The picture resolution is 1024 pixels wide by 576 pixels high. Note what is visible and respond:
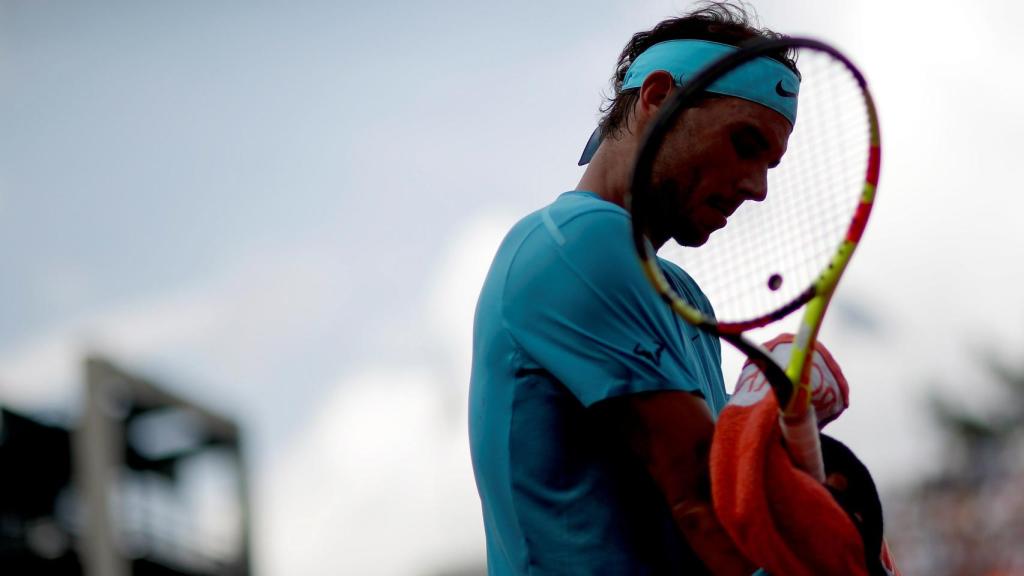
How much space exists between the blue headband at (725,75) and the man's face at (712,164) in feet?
0.06

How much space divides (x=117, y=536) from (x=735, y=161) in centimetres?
887

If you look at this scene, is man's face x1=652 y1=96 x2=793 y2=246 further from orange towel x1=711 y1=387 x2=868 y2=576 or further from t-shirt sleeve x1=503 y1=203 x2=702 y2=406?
orange towel x1=711 y1=387 x2=868 y2=576

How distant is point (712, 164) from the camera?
2.03 m

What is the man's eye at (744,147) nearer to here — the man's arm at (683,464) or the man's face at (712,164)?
the man's face at (712,164)

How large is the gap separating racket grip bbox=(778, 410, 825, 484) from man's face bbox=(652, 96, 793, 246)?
38 centimetres

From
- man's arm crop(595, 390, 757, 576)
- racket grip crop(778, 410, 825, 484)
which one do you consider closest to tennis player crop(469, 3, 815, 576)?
man's arm crop(595, 390, 757, 576)

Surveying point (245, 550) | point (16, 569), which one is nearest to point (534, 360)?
point (16, 569)

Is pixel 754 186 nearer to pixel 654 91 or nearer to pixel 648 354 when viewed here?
pixel 654 91

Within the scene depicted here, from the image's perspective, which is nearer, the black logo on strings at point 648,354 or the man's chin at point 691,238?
the black logo on strings at point 648,354

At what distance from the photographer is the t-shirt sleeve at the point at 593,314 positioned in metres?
1.82

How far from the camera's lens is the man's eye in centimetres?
206

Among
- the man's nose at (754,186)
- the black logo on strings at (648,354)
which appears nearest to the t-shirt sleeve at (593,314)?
the black logo on strings at (648,354)

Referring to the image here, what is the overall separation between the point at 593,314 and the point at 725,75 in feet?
1.52

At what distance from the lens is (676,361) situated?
1.87 meters
